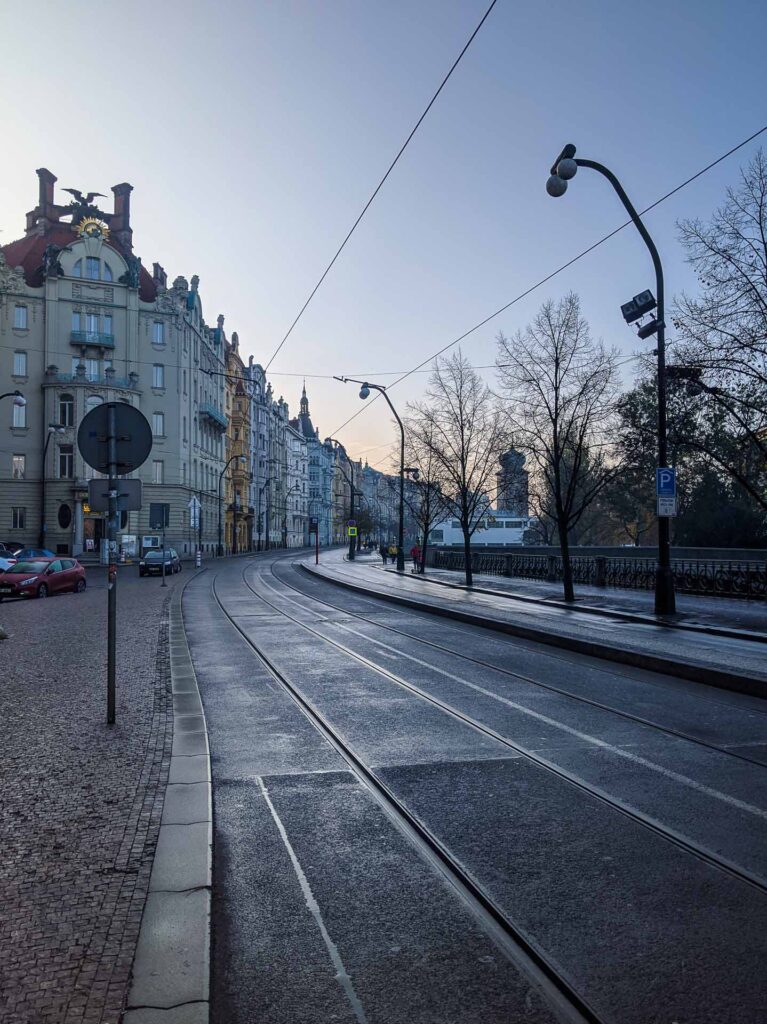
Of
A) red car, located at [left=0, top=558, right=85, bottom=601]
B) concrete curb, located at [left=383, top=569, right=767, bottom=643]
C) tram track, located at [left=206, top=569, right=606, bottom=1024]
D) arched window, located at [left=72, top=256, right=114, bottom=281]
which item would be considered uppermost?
arched window, located at [left=72, top=256, right=114, bottom=281]

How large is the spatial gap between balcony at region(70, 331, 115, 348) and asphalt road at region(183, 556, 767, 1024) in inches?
2215

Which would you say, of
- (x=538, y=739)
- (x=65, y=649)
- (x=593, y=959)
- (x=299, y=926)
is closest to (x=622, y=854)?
(x=593, y=959)

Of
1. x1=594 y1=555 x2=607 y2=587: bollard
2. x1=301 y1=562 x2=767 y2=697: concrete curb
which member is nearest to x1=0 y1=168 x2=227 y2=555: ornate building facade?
x1=594 y1=555 x2=607 y2=587: bollard

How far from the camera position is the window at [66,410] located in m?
60.7

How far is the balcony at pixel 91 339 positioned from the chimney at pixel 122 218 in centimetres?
936

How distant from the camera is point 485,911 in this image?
4.16m

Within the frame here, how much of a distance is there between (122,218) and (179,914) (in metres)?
71.3

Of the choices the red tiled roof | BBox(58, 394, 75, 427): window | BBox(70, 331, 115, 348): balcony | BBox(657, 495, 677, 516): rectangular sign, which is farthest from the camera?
the red tiled roof

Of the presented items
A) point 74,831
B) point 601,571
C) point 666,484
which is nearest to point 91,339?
point 601,571

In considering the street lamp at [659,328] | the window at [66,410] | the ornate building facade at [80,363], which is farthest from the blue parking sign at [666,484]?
the window at [66,410]

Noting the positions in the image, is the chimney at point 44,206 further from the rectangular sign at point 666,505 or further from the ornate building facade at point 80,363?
the rectangular sign at point 666,505

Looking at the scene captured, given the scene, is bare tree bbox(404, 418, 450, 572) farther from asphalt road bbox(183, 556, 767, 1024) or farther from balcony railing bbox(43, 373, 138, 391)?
asphalt road bbox(183, 556, 767, 1024)

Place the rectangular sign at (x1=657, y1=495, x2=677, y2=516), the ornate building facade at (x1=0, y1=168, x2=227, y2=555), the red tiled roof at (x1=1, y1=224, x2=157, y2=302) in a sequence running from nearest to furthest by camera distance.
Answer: the rectangular sign at (x1=657, y1=495, x2=677, y2=516) < the ornate building facade at (x1=0, y1=168, x2=227, y2=555) < the red tiled roof at (x1=1, y1=224, x2=157, y2=302)

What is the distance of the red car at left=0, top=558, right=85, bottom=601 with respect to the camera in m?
28.2
